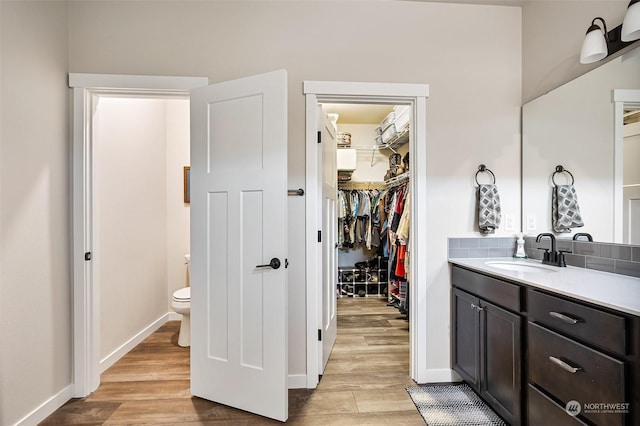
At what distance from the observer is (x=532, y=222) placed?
216 centimetres

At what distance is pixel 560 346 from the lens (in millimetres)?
1279

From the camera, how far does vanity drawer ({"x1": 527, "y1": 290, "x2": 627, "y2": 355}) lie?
3.45ft

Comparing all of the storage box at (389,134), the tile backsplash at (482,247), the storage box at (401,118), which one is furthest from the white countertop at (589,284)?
the storage box at (389,134)

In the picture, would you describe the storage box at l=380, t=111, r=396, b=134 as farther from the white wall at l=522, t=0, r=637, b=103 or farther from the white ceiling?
the white wall at l=522, t=0, r=637, b=103

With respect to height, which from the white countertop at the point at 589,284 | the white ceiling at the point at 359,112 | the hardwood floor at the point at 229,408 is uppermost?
the white ceiling at the point at 359,112

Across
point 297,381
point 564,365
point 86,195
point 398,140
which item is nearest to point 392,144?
point 398,140

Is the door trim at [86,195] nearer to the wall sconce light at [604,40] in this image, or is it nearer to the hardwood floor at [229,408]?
the hardwood floor at [229,408]

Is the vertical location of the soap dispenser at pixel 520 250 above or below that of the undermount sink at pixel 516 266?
above

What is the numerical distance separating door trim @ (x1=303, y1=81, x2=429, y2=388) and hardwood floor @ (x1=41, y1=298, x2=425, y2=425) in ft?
0.67

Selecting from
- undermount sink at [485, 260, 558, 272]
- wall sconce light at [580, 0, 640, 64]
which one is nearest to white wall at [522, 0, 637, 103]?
wall sconce light at [580, 0, 640, 64]

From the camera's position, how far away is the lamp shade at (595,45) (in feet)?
5.22

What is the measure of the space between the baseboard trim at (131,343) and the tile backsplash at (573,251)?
278cm

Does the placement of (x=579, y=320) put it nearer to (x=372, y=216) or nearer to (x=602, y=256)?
(x=602, y=256)

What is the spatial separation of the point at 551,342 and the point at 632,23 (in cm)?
156
